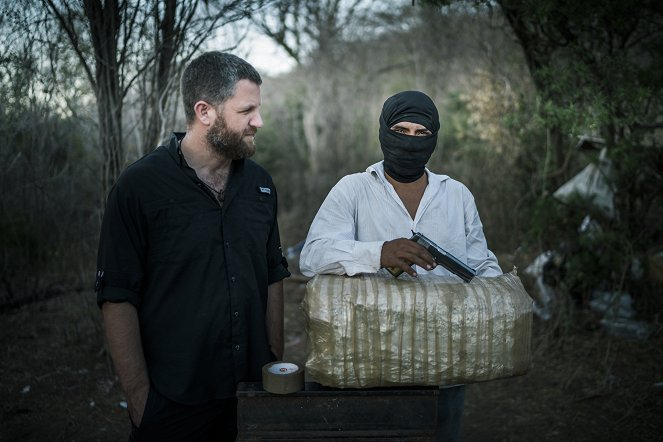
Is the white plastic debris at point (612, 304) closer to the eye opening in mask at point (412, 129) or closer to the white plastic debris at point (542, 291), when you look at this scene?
the white plastic debris at point (542, 291)

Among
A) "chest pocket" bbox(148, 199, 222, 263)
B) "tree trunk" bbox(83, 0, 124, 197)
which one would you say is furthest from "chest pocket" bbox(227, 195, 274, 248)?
"tree trunk" bbox(83, 0, 124, 197)

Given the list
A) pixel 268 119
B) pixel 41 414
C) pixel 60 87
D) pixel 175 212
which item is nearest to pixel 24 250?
pixel 60 87

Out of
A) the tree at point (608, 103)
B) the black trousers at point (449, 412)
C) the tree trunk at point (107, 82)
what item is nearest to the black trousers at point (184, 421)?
the black trousers at point (449, 412)

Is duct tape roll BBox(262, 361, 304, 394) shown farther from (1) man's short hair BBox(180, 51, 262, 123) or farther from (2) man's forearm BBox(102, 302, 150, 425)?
(1) man's short hair BBox(180, 51, 262, 123)

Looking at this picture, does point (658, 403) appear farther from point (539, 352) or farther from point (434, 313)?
point (434, 313)

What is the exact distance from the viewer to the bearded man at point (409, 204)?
220cm

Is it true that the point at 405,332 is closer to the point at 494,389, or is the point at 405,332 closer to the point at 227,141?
the point at 227,141

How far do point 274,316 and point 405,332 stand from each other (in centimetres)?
80

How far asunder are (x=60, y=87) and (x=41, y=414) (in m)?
2.71

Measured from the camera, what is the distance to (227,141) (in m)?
2.08

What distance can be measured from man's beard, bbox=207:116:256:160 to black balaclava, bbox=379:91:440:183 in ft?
1.89

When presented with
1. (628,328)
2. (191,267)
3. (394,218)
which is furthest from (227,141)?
(628,328)

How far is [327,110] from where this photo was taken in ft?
39.4

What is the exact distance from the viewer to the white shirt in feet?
7.02
